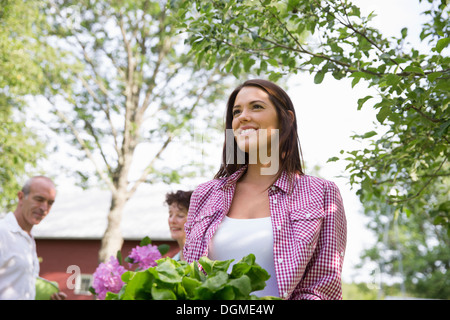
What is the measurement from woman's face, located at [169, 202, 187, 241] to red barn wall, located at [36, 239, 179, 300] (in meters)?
12.3

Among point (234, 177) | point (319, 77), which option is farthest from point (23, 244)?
point (319, 77)

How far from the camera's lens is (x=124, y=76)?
45.4 ft

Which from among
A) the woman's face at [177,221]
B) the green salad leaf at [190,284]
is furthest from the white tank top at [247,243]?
the woman's face at [177,221]

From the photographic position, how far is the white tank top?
177 centimetres

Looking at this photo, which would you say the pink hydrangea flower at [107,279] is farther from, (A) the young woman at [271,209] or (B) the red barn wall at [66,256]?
(B) the red barn wall at [66,256]

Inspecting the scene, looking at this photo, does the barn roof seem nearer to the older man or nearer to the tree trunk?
the tree trunk

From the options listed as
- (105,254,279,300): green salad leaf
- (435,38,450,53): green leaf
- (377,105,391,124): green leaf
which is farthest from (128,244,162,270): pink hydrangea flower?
(105,254,279,300): green salad leaf

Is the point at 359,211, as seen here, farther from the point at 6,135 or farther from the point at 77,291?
the point at 6,135

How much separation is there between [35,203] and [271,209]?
11.0ft

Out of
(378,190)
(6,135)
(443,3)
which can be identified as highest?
(6,135)

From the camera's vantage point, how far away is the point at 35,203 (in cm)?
450

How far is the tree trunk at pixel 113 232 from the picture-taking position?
40.1 ft
